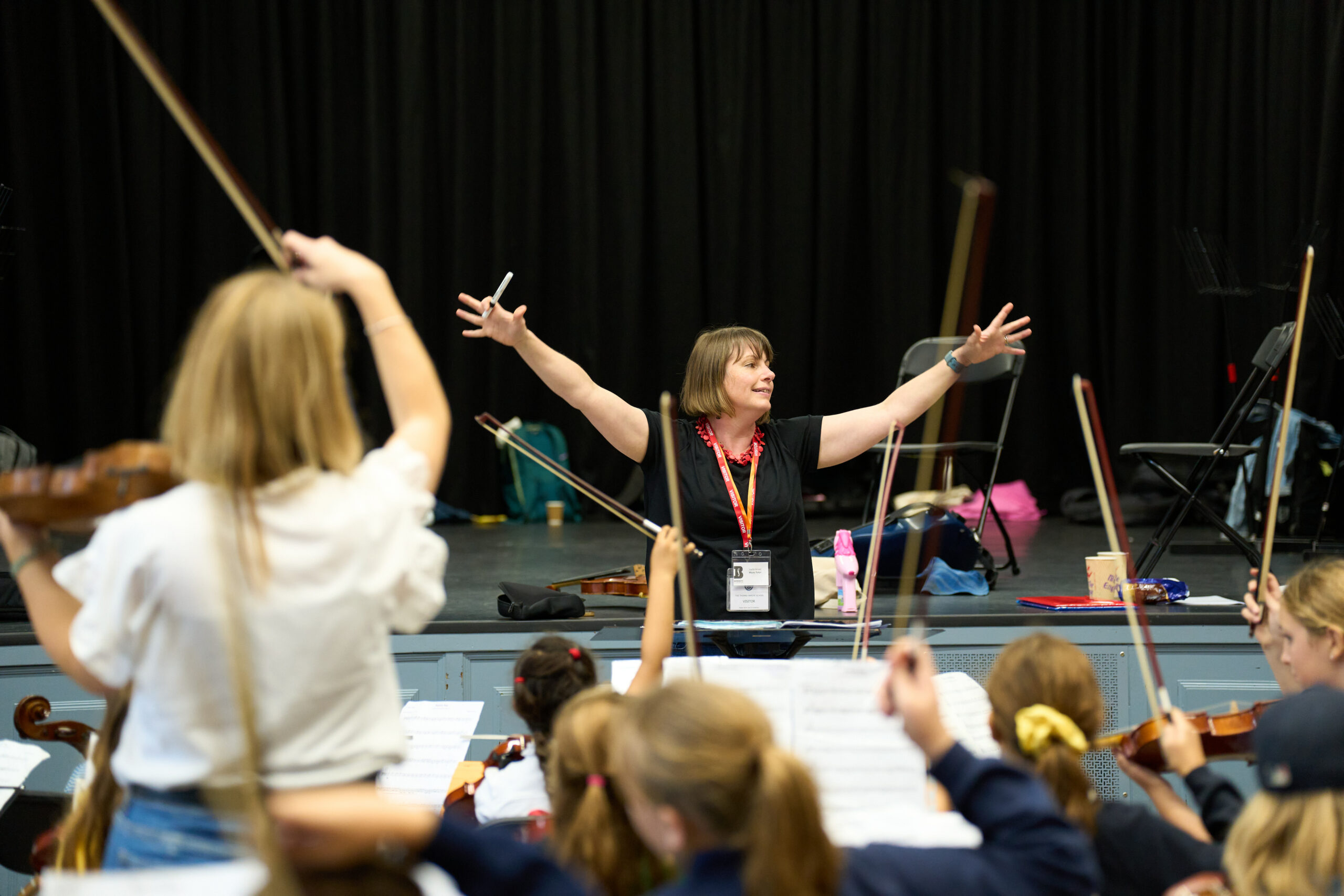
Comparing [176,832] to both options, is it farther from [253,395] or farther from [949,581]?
[949,581]

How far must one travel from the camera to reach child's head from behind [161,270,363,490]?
1.07 meters

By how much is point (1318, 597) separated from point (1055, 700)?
1.93ft

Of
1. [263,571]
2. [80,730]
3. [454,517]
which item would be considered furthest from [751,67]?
[263,571]

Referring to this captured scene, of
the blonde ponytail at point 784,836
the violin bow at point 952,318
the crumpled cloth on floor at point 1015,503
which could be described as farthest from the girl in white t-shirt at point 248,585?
the crumpled cloth on floor at point 1015,503

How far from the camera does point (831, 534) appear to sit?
5.09 metres

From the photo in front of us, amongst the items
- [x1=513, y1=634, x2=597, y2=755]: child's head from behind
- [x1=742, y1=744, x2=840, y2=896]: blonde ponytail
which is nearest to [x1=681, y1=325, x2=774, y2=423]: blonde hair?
[x1=513, y1=634, x2=597, y2=755]: child's head from behind

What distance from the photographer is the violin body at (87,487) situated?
1227 mm

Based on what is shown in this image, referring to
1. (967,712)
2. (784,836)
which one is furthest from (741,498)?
(784,836)

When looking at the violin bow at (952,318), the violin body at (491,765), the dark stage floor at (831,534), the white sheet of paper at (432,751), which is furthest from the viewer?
the violin bow at (952,318)

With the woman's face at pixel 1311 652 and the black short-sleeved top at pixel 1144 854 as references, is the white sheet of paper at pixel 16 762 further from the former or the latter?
the woman's face at pixel 1311 652

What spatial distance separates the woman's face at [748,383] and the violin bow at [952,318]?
76 cm

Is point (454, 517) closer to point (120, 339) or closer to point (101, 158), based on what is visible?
point (120, 339)

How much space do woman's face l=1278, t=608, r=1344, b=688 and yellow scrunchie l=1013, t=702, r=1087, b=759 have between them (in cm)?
58

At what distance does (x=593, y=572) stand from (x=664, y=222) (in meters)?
2.71
